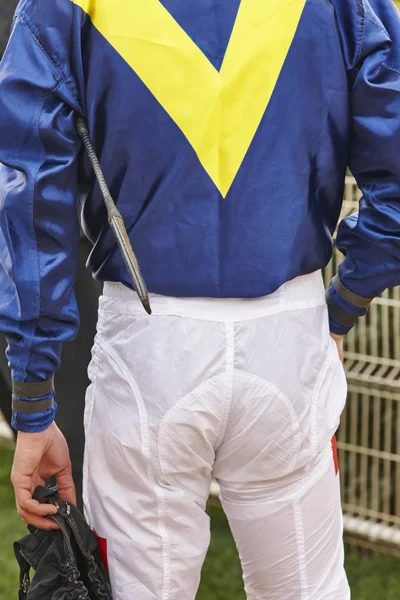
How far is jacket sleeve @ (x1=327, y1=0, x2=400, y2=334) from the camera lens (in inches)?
72.5

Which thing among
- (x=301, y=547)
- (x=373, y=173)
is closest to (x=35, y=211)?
(x=373, y=173)

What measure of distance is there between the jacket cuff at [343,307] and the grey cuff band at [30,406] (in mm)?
638

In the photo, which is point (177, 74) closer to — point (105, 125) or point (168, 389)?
point (105, 125)

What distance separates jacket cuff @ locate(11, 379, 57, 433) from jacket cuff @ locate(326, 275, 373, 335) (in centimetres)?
63

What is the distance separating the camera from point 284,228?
5.96ft

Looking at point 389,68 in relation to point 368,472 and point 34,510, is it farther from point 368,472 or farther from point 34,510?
point 368,472

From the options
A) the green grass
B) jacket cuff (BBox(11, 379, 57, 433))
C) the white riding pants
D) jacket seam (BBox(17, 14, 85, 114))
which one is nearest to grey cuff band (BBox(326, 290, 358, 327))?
the white riding pants

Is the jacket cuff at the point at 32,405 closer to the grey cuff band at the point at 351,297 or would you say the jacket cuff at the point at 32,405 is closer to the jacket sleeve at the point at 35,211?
the jacket sleeve at the point at 35,211

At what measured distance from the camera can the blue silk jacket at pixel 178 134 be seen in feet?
5.69

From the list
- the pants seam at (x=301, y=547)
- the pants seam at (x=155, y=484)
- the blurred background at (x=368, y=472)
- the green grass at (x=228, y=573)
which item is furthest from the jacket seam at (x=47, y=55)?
the green grass at (x=228, y=573)

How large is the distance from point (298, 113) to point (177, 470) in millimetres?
701

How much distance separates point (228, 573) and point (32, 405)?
1764mm

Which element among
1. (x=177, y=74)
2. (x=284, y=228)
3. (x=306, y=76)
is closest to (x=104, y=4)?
(x=177, y=74)

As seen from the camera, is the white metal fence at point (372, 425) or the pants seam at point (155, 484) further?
the white metal fence at point (372, 425)
